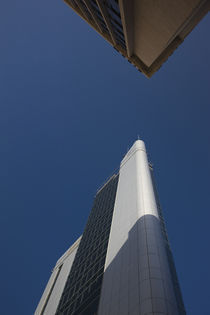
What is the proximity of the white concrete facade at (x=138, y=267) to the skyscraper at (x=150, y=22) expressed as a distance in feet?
55.9

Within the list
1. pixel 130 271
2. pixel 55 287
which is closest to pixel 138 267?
pixel 130 271

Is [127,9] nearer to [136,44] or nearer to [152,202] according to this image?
[136,44]

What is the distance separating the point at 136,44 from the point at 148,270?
21034 mm

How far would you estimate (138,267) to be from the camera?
20750 millimetres

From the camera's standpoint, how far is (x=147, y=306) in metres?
16.2

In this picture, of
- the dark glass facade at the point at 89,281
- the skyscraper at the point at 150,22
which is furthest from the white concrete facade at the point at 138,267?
the skyscraper at the point at 150,22

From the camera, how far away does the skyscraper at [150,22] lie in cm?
1308

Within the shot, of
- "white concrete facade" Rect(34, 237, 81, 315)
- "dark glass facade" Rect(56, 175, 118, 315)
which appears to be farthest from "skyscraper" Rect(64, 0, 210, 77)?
"white concrete facade" Rect(34, 237, 81, 315)

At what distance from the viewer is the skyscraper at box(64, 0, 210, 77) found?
515 inches

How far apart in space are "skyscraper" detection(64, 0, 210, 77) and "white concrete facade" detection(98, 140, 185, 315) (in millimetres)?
17038

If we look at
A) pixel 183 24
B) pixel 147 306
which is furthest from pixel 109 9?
pixel 147 306

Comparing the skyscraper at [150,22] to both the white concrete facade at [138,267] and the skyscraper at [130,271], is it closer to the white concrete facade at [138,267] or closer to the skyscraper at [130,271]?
the white concrete facade at [138,267]

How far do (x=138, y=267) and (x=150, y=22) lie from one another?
68.9ft

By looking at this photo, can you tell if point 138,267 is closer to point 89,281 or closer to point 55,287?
point 89,281
